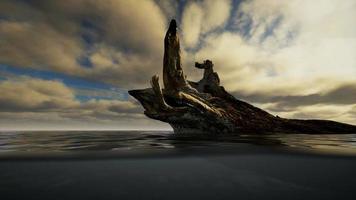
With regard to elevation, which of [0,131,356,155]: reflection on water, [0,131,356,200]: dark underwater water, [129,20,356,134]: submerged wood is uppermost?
[129,20,356,134]: submerged wood

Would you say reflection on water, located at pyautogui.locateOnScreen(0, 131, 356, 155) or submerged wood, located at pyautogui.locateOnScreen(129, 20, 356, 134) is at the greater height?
submerged wood, located at pyautogui.locateOnScreen(129, 20, 356, 134)

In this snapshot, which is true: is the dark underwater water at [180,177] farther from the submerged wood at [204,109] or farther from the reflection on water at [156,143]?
the submerged wood at [204,109]

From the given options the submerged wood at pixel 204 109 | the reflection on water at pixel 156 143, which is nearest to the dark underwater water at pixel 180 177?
the reflection on water at pixel 156 143

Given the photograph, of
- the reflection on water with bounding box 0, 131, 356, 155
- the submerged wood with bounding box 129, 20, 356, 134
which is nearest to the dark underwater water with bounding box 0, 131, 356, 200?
the reflection on water with bounding box 0, 131, 356, 155

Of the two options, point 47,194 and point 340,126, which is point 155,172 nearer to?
point 47,194

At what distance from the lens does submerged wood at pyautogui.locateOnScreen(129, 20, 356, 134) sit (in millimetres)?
27219

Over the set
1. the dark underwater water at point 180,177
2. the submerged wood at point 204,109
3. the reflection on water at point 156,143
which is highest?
the submerged wood at point 204,109

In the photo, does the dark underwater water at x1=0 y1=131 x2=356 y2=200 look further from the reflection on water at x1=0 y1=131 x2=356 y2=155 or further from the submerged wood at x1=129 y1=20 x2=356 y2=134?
the submerged wood at x1=129 y1=20 x2=356 y2=134

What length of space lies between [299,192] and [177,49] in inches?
1016

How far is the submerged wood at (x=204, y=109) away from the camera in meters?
27.2

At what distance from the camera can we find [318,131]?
3238cm

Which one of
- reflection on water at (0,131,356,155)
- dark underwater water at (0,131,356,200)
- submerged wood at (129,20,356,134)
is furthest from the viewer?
submerged wood at (129,20,356,134)

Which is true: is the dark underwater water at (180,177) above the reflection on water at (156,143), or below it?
below

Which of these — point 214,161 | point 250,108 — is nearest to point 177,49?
point 250,108
